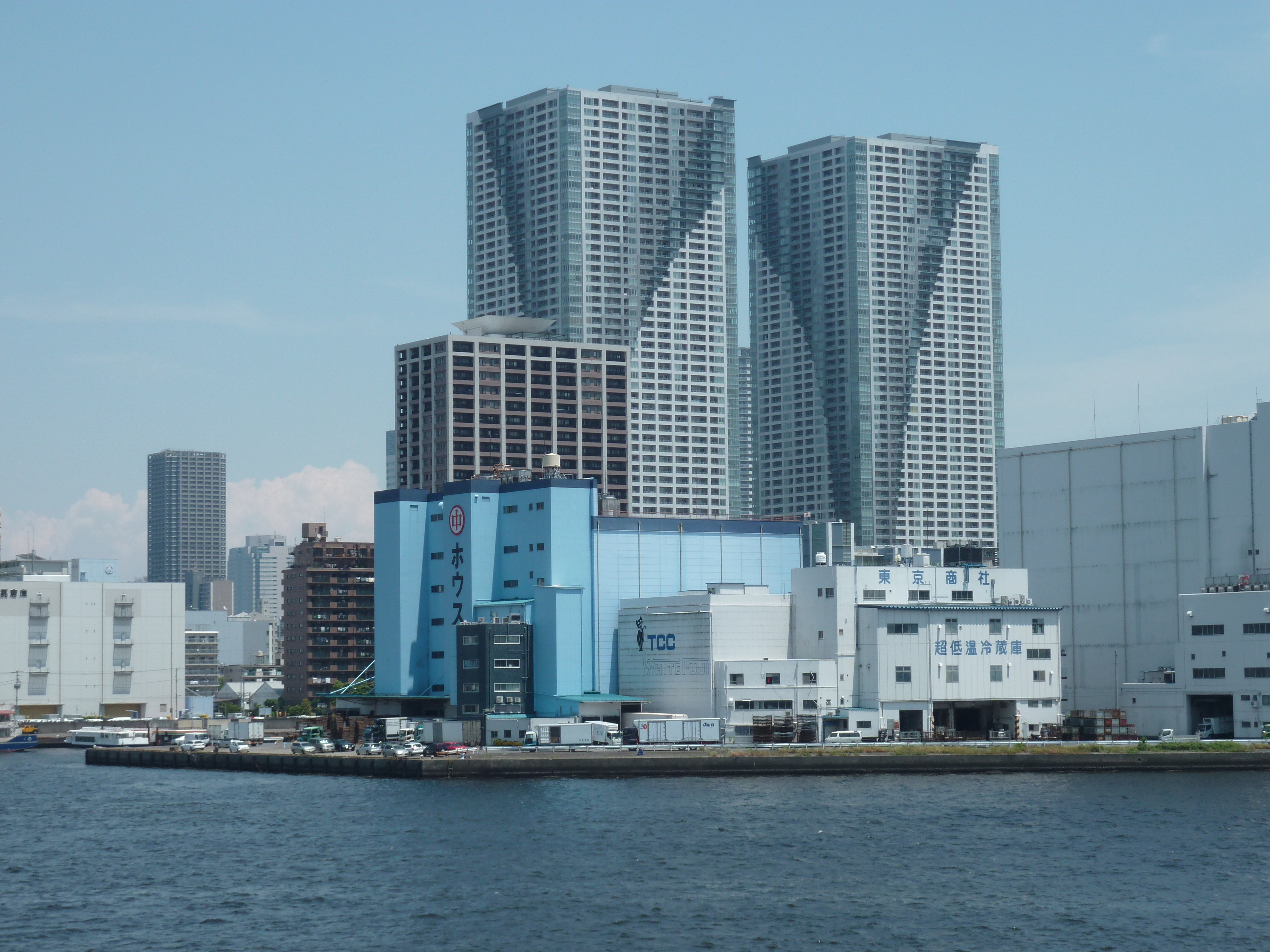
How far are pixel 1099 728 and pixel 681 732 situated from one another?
36.5 meters

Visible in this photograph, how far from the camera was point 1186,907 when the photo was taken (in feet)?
253

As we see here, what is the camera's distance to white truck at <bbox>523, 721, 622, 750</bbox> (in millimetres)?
142000

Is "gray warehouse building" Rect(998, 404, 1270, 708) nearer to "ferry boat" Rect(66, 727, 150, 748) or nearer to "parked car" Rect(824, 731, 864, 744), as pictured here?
"parked car" Rect(824, 731, 864, 744)

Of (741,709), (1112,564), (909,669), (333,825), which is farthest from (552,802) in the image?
(1112,564)

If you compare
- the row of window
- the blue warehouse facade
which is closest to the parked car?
the blue warehouse facade

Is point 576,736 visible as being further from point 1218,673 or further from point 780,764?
point 1218,673

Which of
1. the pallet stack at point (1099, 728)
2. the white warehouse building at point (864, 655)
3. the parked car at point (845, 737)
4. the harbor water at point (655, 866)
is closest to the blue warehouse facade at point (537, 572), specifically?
the white warehouse building at point (864, 655)

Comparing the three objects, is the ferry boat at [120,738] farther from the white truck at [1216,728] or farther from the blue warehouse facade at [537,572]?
the white truck at [1216,728]

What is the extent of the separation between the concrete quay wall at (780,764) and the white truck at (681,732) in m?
7.88

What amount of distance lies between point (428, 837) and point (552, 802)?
1585cm

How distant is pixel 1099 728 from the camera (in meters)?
148

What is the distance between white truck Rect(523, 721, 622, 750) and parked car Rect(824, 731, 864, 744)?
A: 17267 mm

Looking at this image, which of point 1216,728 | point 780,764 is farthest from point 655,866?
point 1216,728

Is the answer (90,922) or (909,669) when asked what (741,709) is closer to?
(909,669)
